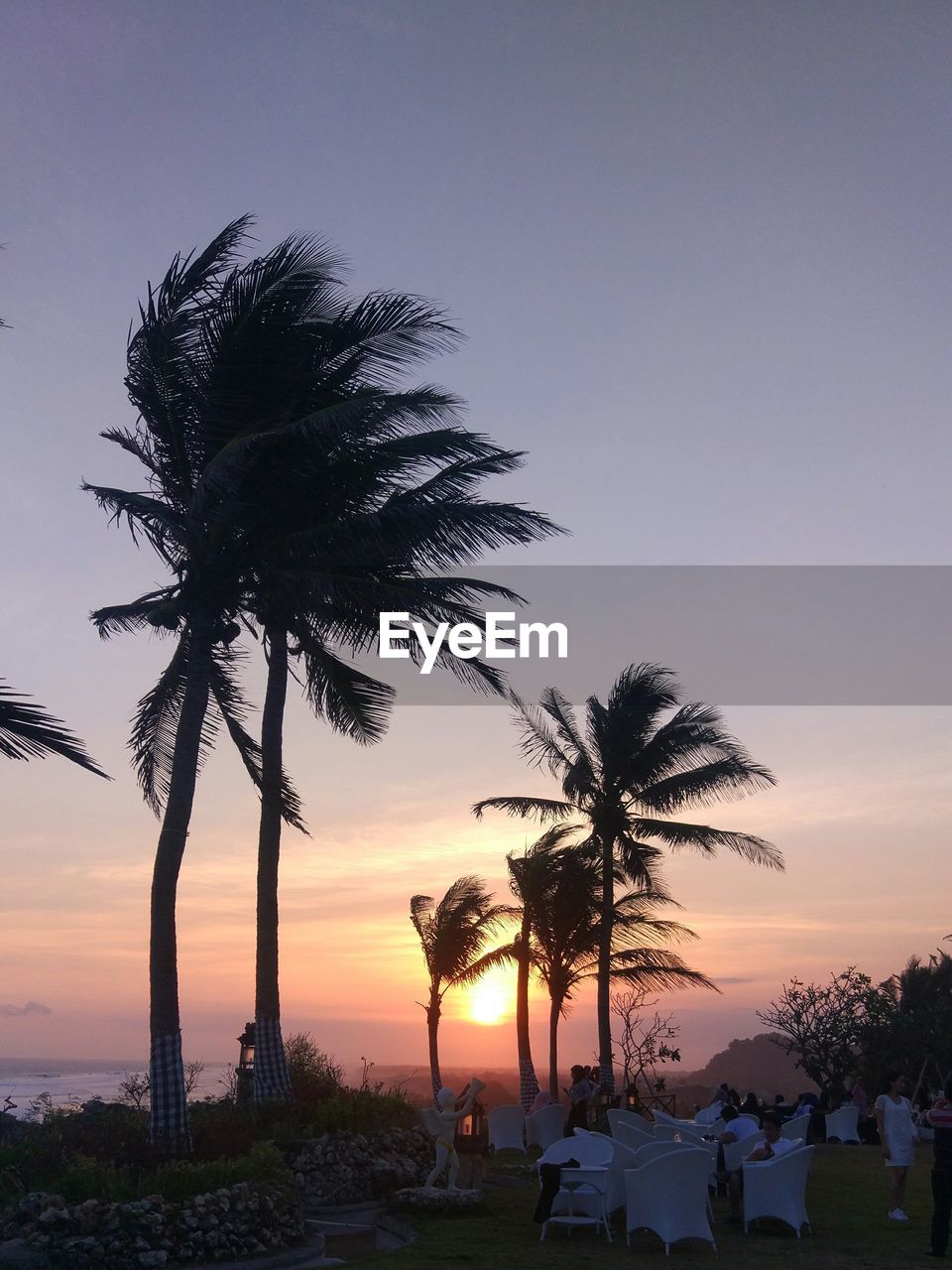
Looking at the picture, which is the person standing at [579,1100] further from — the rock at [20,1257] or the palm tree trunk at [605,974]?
the palm tree trunk at [605,974]

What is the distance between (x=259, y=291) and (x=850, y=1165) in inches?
724

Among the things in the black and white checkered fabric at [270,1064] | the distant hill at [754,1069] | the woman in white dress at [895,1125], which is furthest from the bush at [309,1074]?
the distant hill at [754,1069]

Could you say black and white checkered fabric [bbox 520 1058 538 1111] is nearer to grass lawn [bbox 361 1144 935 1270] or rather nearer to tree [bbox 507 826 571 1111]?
tree [bbox 507 826 571 1111]

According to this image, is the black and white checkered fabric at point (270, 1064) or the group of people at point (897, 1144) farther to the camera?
the black and white checkered fabric at point (270, 1064)

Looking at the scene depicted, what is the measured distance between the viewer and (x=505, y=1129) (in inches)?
871

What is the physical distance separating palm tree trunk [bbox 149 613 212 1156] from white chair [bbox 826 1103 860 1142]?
56.9ft

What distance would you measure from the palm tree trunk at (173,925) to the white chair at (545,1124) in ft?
25.0

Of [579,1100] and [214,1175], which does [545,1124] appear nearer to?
[579,1100]

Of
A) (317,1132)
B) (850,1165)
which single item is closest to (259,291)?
(317,1132)

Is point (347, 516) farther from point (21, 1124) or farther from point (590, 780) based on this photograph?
point (590, 780)

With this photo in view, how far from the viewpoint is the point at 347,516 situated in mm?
18562

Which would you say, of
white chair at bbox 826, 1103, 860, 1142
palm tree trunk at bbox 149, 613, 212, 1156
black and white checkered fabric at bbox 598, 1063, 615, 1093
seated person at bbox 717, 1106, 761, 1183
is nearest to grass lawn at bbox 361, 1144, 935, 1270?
seated person at bbox 717, 1106, 761, 1183

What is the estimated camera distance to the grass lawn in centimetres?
1096

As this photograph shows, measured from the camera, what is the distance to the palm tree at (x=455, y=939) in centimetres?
3822
